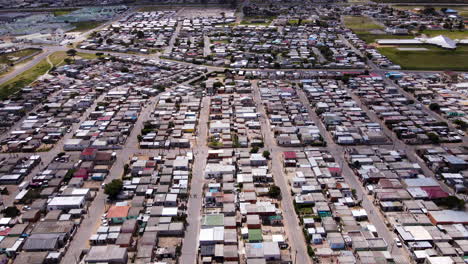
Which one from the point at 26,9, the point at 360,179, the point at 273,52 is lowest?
the point at 360,179

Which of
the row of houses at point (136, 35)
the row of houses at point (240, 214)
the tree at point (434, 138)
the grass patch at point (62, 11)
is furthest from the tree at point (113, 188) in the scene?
the grass patch at point (62, 11)

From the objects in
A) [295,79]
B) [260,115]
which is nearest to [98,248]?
[260,115]

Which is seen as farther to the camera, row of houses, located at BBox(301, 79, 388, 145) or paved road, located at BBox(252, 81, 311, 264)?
row of houses, located at BBox(301, 79, 388, 145)

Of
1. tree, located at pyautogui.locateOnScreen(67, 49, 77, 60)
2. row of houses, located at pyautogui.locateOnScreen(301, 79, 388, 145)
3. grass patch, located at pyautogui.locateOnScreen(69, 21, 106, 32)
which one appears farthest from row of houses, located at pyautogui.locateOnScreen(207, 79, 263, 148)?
grass patch, located at pyautogui.locateOnScreen(69, 21, 106, 32)

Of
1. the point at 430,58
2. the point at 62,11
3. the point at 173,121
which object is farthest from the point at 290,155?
the point at 62,11

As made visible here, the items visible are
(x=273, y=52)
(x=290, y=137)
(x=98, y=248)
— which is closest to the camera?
(x=98, y=248)

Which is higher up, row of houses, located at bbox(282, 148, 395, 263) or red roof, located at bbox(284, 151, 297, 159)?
red roof, located at bbox(284, 151, 297, 159)

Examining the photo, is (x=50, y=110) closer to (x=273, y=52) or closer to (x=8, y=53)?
(x=8, y=53)

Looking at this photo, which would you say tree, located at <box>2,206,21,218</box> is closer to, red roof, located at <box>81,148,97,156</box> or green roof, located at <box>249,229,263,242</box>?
red roof, located at <box>81,148,97,156</box>
